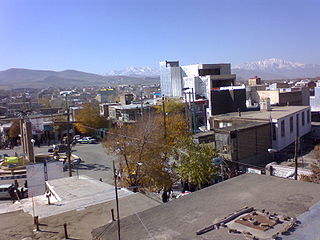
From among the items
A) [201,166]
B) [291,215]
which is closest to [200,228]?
[291,215]

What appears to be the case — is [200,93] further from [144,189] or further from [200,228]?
[200,228]

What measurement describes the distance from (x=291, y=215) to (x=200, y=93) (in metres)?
41.9

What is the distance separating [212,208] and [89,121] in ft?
102

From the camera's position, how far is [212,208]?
6.23m

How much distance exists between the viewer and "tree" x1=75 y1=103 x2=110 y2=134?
3581 centimetres

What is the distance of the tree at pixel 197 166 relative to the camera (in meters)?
13.3

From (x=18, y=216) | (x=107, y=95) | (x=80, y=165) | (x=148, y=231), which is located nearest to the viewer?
(x=148, y=231)

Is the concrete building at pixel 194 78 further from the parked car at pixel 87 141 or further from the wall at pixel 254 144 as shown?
the wall at pixel 254 144

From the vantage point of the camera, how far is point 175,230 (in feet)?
17.7

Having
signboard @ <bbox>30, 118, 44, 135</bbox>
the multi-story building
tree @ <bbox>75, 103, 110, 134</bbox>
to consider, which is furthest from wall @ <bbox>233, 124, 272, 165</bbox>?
signboard @ <bbox>30, 118, 44, 135</bbox>

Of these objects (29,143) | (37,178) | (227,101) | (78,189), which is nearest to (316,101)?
(227,101)

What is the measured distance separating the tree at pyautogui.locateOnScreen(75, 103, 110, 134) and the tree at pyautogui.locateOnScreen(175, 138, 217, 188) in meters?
23.0

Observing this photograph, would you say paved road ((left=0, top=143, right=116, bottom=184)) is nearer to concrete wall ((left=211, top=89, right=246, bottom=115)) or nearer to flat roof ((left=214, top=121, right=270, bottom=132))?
flat roof ((left=214, top=121, right=270, bottom=132))

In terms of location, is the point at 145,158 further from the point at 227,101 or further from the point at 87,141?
the point at 87,141
